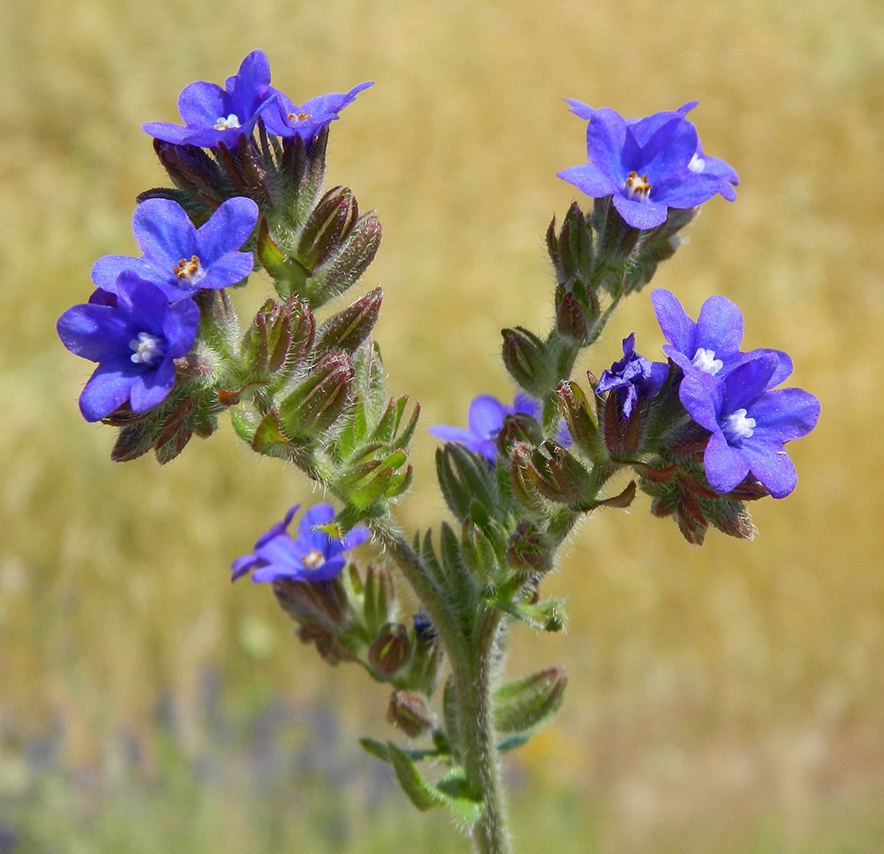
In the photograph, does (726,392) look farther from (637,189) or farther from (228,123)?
(228,123)

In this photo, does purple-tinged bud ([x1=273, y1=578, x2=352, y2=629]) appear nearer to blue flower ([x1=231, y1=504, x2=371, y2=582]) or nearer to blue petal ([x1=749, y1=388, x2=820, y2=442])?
blue flower ([x1=231, y1=504, x2=371, y2=582])

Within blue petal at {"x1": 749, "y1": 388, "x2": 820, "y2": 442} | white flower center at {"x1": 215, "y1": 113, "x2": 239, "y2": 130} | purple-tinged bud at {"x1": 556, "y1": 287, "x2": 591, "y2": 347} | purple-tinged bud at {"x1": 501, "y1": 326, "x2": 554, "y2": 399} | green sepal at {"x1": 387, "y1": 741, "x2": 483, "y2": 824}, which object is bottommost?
green sepal at {"x1": 387, "y1": 741, "x2": 483, "y2": 824}

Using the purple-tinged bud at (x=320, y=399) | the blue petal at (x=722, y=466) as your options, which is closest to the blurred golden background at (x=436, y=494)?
the purple-tinged bud at (x=320, y=399)

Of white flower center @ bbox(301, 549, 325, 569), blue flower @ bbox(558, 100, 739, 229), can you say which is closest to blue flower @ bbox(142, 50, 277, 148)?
blue flower @ bbox(558, 100, 739, 229)

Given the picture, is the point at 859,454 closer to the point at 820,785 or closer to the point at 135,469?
the point at 820,785

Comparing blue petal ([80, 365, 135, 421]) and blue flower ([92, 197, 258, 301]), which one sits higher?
blue flower ([92, 197, 258, 301])

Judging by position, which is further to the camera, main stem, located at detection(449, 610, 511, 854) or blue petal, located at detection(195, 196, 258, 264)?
main stem, located at detection(449, 610, 511, 854)
